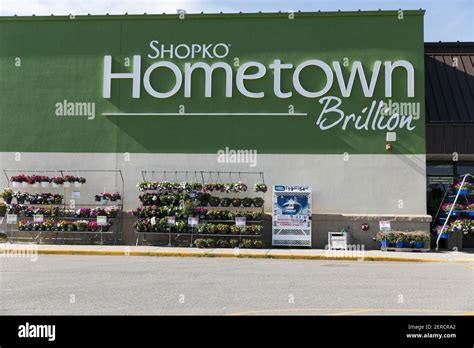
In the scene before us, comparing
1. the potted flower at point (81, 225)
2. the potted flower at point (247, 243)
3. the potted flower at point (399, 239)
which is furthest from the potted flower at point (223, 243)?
the potted flower at point (399, 239)

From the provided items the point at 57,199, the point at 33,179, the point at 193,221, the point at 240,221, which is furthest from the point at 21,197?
the point at 240,221

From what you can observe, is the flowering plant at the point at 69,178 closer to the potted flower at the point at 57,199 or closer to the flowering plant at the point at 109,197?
the potted flower at the point at 57,199

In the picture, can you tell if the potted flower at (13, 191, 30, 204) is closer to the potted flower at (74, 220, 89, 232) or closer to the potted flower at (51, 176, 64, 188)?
the potted flower at (51, 176, 64, 188)

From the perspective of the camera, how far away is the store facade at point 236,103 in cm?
2347

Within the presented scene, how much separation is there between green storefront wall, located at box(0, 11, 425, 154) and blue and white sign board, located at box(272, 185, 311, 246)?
1.94 meters

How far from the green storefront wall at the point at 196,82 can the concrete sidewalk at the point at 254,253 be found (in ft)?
13.5

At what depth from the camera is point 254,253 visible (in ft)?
67.6

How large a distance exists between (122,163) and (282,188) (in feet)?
20.9

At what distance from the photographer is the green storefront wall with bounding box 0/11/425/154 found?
938 inches

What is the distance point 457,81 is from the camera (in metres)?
24.6
